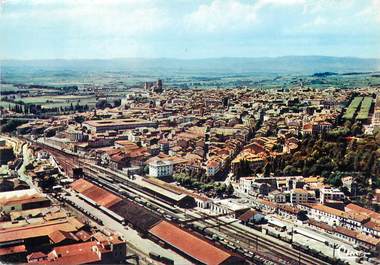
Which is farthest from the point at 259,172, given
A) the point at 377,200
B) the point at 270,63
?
the point at 270,63

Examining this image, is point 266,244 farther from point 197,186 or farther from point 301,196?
point 197,186

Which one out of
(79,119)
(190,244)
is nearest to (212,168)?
(190,244)

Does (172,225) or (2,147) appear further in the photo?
(2,147)

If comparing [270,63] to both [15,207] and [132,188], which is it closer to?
[132,188]

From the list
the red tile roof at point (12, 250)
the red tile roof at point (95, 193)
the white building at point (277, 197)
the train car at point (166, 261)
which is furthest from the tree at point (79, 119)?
the train car at point (166, 261)

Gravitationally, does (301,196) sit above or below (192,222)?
above

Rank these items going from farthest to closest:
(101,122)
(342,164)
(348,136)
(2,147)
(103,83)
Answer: (103,83)
(101,122)
(2,147)
(348,136)
(342,164)

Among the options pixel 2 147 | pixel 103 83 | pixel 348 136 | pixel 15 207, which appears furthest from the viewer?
pixel 103 83
